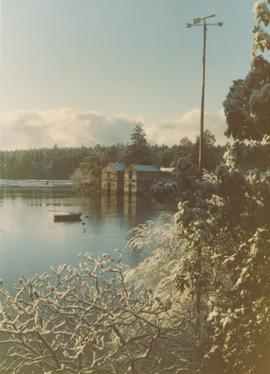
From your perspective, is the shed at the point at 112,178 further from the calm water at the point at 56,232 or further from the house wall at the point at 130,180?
the calm water at the point at 56,232

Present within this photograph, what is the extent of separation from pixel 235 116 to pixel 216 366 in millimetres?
5326

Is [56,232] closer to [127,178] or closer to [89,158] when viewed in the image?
[127,178]

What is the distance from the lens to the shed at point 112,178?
95.2 metres

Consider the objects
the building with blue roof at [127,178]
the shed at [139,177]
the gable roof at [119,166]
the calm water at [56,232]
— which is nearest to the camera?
the calm water at [56,232]

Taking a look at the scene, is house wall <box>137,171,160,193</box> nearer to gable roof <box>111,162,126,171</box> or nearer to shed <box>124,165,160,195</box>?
shed <box>124,165,160,195</box>

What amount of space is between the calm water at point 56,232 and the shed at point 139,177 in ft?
32.4

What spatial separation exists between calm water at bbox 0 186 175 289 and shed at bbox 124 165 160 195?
9.86m

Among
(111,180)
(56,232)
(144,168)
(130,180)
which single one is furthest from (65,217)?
(111,180)

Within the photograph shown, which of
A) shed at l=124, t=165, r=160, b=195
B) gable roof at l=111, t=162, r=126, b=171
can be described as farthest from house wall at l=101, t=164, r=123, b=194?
shed at l=124, t=165, r=160, b=195

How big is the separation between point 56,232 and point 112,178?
156 feet

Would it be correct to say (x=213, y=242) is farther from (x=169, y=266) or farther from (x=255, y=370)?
(x=169, y=266)

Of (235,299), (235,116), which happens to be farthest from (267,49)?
(235,299)

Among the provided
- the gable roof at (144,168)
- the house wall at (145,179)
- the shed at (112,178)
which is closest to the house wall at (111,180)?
the shed at (112,178)

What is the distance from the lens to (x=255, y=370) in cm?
930
